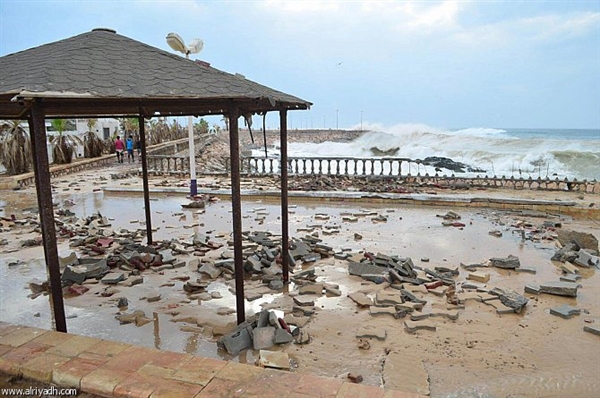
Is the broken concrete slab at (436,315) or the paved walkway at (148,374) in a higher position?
the paved walkway at (148,374)

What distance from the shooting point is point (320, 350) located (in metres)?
4.09

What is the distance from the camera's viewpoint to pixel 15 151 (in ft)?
55.0

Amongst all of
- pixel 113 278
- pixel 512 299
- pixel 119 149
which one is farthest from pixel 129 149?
pixel 512 299

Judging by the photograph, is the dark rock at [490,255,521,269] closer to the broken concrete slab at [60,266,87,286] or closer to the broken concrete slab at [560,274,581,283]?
the broken concrete slab at [560,274,581,283]

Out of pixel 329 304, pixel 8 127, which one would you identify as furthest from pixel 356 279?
pixel 8 127

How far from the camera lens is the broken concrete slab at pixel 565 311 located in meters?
4.86

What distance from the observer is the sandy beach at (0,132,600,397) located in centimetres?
378

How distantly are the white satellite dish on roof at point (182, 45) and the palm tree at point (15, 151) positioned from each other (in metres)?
9.24

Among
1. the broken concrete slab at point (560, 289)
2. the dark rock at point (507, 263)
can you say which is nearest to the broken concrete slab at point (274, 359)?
the broken concrete slab at point (560, 289)

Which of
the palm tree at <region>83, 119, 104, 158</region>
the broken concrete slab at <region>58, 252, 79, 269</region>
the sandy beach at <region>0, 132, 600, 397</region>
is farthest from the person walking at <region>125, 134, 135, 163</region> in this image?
the broken concrete slab at <region>58, 252, 79, 269</region>

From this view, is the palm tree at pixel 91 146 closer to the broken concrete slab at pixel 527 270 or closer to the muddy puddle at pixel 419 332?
the muddy puddle at pixel 419 332

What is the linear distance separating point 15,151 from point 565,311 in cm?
1889

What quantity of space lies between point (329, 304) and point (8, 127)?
18.1 meters

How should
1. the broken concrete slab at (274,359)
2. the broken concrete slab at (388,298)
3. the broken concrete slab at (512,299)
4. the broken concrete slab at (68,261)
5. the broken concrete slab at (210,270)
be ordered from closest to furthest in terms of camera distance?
the broken concrete slab at (274,359), the broken concrete slab at (512,299), the broken concrete slab at (388,298), the broken concrete slab at (210,270), the broken concrete slab at (68,261)
